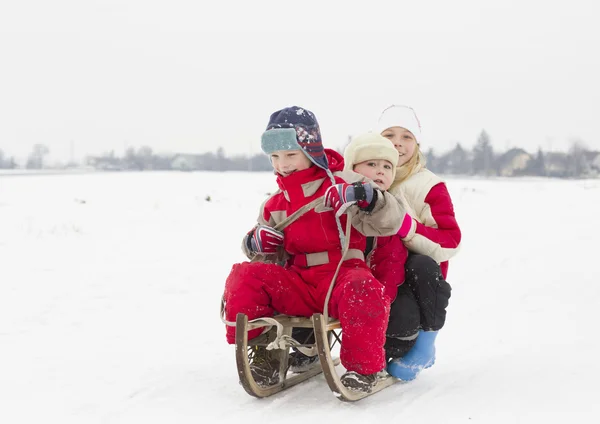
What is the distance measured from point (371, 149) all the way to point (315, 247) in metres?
0.63

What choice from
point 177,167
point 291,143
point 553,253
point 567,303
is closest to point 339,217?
point 291,143

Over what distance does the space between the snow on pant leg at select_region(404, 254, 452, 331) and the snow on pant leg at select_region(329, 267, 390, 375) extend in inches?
16.8

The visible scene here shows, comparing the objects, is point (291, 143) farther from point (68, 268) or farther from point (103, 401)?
point (68, 268)

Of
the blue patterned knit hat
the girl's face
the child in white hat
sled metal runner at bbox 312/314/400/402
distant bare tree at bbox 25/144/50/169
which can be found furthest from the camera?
distant bare tree at bbox 25/144/50/169

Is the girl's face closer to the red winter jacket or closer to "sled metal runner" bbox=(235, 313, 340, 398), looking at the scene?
the red winter jacket

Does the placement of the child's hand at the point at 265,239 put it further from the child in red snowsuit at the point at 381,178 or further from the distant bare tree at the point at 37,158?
the distant bare tree at the point at 37,158

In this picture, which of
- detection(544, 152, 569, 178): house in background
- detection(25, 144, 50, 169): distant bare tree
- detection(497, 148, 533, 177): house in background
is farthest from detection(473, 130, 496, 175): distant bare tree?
detection(25, 144, 50, 169): distant bare tree

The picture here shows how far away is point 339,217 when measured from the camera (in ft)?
10.5

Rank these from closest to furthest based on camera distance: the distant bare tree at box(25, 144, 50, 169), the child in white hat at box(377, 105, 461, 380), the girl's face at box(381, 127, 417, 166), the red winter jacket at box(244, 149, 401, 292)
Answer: the red winter jacket at box(244, 149, 401, 292) < the child in white hat at box(377, 105, 461, 380) < the girl's face at box(381, 127, 417, 166) < the distant bare tree at box(25, 144, 50, 169)

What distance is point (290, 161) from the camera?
129 inches

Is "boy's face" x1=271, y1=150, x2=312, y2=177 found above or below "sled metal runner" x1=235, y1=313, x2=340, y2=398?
above

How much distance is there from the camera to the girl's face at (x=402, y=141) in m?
3.83

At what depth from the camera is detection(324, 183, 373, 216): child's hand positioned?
2930 mm

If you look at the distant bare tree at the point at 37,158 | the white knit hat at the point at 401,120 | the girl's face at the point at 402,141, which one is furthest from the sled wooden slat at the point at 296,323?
the distant bare tree at the point at 37,158
